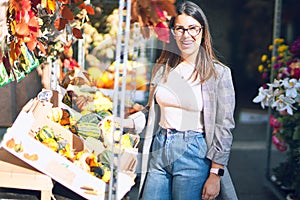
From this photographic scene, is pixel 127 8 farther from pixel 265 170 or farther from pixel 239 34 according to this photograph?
pixel 239 34

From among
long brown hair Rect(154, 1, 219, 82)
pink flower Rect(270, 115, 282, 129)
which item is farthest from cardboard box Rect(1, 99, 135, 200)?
pink flower Rect(270, 115, 282, 129)

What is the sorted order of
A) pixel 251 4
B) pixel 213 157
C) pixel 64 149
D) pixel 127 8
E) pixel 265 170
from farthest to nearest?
pixel 251 4 → pixel 265 170 → pixel 64 149 → pixel 213 157 → pixel 127 8

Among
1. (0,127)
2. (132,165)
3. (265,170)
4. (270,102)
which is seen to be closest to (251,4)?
(265,170)

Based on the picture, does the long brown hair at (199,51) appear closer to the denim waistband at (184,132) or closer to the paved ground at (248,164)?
the denim waistband at (184,132)

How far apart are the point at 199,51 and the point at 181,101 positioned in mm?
233

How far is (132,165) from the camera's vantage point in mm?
2611

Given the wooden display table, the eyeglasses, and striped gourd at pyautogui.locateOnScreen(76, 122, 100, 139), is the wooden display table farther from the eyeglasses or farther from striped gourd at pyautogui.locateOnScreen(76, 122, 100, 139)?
the eyeglasses

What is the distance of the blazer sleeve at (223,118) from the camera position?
2.37 m

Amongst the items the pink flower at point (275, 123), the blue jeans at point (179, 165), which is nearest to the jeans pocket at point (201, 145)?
the blue jeans at point (179, 165)

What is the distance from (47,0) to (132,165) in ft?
2.76

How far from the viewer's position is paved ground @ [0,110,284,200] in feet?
8.64

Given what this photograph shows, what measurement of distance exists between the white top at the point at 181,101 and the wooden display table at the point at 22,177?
1.91 ft

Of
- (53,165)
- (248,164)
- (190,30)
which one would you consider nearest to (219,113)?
(190,30)

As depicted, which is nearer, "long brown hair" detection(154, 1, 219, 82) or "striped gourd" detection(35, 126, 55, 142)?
"long brown hair" detection(154, 1, 219, 82)
